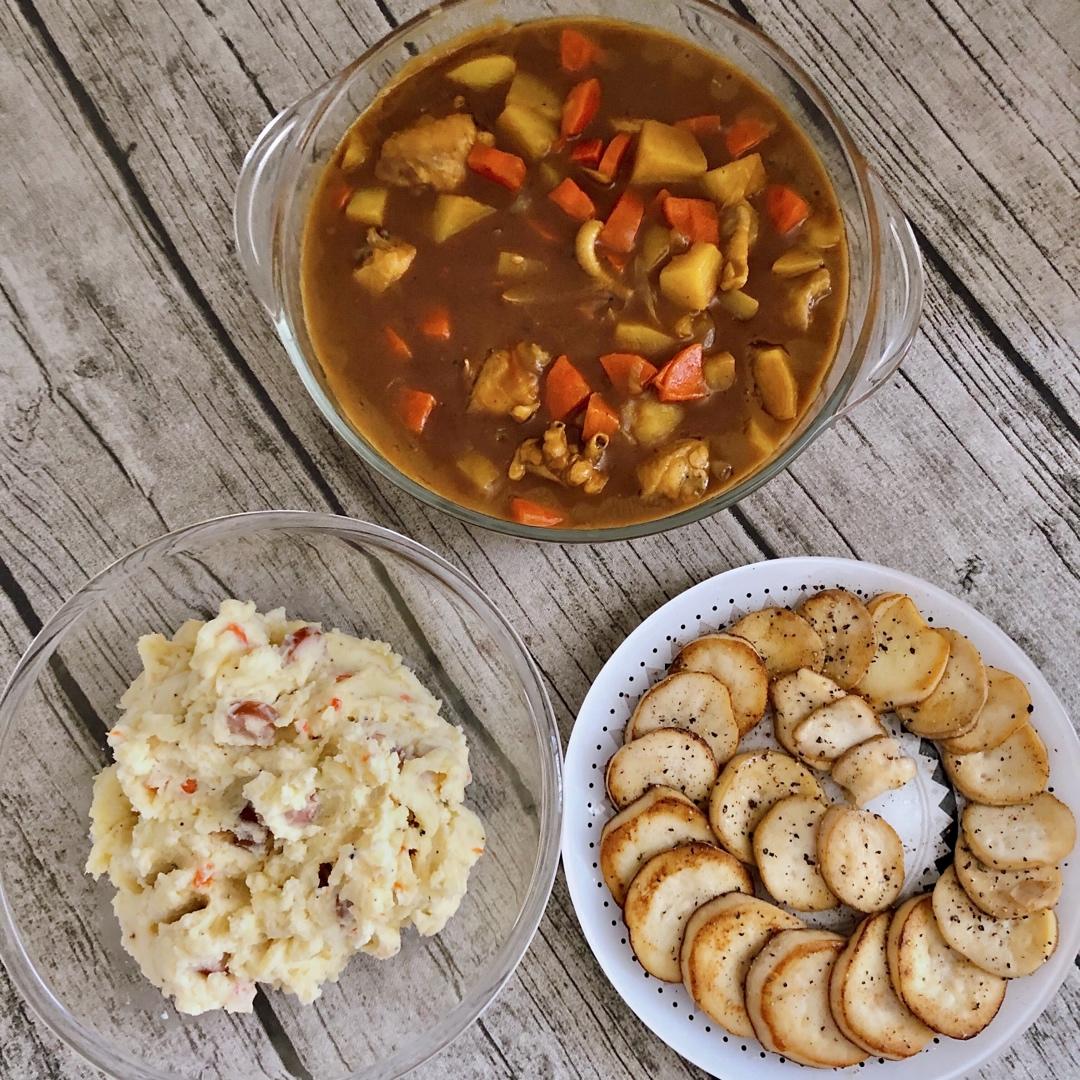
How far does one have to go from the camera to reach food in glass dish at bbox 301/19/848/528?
Result: 1953mm

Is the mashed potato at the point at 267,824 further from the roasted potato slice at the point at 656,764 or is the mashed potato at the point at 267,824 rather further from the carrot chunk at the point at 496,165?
the carrot chunk at the point at 496,165

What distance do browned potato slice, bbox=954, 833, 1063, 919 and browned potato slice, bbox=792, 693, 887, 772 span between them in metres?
0.34

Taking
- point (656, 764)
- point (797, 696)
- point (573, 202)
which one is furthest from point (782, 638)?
point (573, 202)

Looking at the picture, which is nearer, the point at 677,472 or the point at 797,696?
the point at 677,472

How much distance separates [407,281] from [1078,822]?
1.77 m

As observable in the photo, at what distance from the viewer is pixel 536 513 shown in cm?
201

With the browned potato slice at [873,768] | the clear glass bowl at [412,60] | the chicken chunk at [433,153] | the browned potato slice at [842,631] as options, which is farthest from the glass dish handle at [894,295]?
the chicken chunk at [433,153]

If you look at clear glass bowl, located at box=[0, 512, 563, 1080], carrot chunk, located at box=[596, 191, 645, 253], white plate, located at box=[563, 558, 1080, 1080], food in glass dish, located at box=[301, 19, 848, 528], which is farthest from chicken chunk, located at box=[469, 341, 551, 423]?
white plate, located at box=[563, 558, 1080, 1080]

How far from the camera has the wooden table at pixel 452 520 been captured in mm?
2283

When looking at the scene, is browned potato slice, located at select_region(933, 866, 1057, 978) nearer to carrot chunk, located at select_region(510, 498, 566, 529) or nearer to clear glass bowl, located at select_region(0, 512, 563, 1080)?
clear glass bowl, located at select_region(0, 512, 563, 1080)

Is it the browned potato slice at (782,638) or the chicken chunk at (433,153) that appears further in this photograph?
the browned potato slice at (782,638)

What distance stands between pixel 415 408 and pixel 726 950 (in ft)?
4.16

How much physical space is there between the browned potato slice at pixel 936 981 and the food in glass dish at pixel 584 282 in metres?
1.04

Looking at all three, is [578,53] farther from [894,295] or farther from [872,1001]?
[872,1001]
